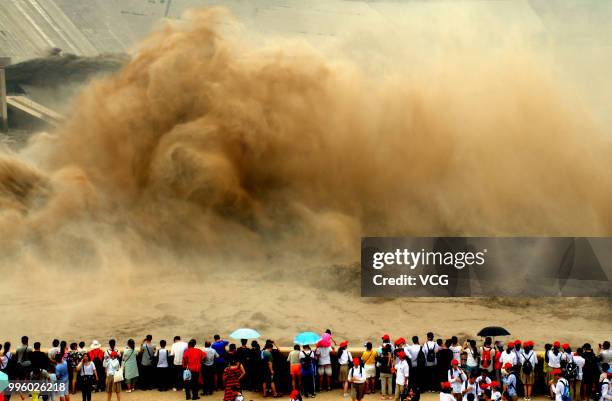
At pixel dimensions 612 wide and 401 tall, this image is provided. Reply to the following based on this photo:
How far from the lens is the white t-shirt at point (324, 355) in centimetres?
1262

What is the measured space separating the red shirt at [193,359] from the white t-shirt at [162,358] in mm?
418

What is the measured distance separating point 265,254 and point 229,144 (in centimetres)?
355

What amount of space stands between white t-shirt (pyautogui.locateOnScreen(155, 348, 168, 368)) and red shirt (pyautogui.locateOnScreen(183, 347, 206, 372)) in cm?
42

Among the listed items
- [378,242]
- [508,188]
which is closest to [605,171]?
[508,188]

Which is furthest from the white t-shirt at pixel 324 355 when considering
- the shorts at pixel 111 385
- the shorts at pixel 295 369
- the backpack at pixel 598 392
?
the backpack at pixel 598 392

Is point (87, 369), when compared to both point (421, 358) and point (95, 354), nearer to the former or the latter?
point (95, 354)

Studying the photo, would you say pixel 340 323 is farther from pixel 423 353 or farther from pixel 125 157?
pixel 125 157

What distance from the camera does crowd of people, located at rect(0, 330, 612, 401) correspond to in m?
11.9

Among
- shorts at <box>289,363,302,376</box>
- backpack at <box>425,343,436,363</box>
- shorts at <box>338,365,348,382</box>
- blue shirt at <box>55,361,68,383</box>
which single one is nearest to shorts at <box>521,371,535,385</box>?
backpack at <box>425,343,436,363</box>

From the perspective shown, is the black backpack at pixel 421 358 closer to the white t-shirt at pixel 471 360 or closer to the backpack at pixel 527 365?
the white t-shirt at pixel 471 360

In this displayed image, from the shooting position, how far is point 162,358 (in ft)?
42.0

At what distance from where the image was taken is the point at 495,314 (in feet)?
57.8

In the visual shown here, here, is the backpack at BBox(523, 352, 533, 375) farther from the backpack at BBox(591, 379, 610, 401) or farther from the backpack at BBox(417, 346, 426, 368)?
the backpack at BBox(417, 346, 426, 368)

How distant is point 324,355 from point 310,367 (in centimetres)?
28
